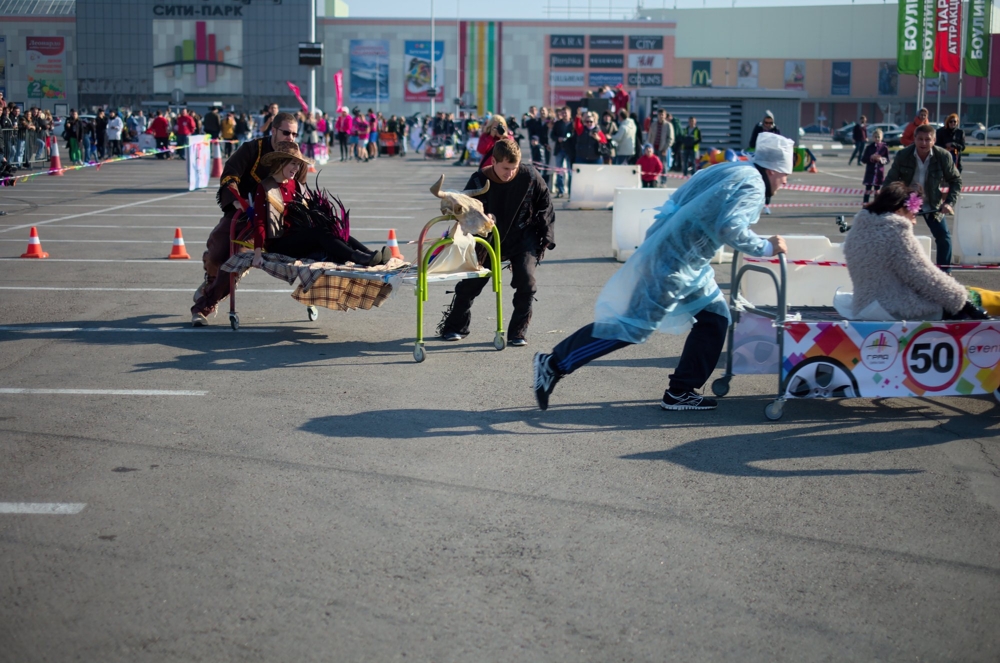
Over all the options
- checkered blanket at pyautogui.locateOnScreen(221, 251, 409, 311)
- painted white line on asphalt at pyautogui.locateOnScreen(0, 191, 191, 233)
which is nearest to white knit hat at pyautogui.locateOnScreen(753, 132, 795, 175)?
checkered blanket at pyautogui.locateOnScreen(221, 251, 409, 311)

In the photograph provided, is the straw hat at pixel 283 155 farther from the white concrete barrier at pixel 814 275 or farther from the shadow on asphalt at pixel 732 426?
the white concrete barrier at pixel 814 275

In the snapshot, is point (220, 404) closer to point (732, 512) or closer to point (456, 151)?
point (732, 512)

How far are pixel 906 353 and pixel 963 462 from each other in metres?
0.84

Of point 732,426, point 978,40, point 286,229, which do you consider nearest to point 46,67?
point 978,40

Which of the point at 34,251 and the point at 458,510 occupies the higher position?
the point at 34,251

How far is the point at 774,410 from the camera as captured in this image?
6383mm

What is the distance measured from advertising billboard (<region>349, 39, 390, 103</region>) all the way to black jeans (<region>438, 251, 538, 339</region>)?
276ft

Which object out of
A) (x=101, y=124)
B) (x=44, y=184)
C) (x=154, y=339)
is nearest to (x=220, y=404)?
(x=154, y=339)

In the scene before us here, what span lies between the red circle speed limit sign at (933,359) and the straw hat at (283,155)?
509 cm

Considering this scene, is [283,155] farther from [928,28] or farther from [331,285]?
[928,28]

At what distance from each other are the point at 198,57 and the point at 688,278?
295 ft

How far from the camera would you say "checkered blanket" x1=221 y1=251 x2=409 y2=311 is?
8297mm

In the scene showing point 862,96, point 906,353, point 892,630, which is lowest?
point 892,630

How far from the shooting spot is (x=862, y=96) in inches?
3654
